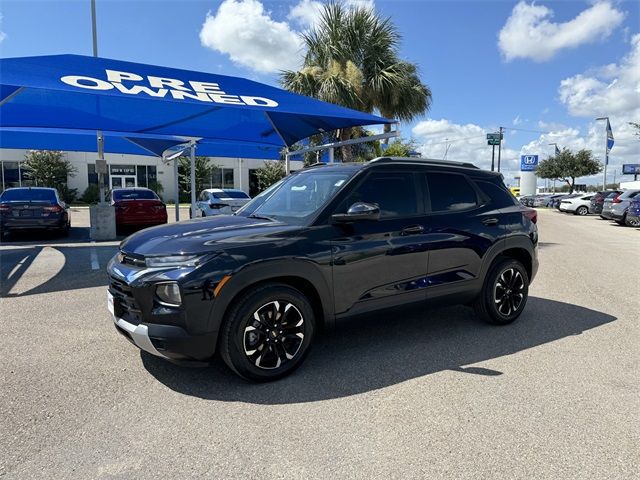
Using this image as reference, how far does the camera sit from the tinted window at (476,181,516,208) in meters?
5.30

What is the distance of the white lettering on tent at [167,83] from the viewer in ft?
27.9

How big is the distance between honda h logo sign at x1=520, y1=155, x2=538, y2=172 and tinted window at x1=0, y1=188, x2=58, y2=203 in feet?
234

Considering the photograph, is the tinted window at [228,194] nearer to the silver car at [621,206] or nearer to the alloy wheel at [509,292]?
the alloy wheel at [509,292]

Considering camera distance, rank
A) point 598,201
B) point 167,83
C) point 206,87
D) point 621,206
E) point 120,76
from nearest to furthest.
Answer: point 120,76
point 167,83
point 206,87
point 621,206
point 598,201

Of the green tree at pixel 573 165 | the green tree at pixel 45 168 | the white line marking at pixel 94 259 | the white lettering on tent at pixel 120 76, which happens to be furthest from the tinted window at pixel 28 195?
the green tree at pixel 573 165

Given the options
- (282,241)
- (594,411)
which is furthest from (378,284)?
(594,411)

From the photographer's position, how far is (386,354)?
14.3 feet

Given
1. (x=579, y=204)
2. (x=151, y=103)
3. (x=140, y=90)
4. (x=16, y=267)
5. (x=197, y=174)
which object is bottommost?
(x=16, y=267)

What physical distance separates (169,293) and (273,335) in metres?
0.88

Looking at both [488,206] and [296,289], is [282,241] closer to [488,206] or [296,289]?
[296,289]

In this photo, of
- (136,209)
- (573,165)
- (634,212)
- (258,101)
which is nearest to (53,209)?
(136,209)

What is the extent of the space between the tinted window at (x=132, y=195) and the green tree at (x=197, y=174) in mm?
24543

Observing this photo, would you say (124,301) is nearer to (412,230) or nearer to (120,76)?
(412,230)

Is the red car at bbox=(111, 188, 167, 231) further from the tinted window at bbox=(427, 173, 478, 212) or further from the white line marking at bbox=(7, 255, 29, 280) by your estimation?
the tinted window at bbox=(427, 173, 478, 212)
